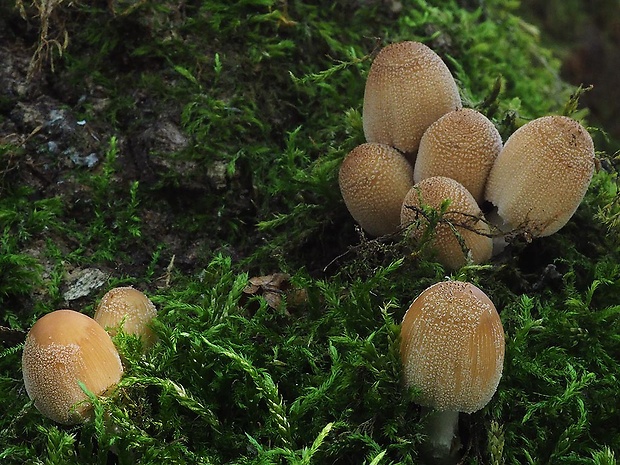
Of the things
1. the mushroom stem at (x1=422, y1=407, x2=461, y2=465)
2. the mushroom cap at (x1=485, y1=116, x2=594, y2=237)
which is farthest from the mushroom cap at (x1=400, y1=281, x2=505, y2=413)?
the mushroom cap at (x1=485, y1=116, x2=594, y2=237)

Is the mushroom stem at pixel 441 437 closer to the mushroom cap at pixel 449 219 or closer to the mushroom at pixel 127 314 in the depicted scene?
the mushroom cap at pixel 449 219

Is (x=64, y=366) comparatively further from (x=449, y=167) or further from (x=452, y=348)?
(x=449, y=167)

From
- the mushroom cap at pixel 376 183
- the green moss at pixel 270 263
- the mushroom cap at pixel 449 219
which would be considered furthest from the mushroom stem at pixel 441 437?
the mushroom cap at pixel 376 183

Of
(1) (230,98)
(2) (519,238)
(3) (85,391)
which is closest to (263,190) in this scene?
(1) (230,98)

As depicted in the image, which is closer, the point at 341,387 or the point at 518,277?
the point at 341,387

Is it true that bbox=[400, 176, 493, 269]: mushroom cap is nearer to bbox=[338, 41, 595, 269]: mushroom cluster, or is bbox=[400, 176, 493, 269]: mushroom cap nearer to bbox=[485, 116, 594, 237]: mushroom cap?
bbox=[338, 41, 595, 269]: mushroom cluster

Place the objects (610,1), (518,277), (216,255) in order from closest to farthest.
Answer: (518,277) < (216,255) < (610,1)

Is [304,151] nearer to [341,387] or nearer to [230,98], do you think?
[230,98]
